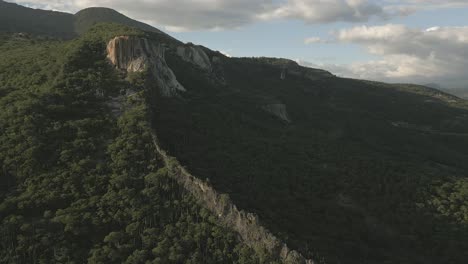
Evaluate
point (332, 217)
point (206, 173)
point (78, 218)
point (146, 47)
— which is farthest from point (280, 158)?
point (78, 218)

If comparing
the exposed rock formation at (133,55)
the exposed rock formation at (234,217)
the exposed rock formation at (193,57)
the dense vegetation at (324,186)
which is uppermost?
the exposed rock formation at (133,55)

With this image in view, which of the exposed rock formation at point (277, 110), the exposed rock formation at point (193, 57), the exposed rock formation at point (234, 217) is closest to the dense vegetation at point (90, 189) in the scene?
the exposed rock formation at point (234, 217)

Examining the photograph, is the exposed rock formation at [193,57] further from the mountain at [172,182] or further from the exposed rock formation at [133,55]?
the exposed rock formation at [133,55]

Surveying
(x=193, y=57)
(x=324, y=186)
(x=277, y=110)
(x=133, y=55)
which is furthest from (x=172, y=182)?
(x=193, y=57)

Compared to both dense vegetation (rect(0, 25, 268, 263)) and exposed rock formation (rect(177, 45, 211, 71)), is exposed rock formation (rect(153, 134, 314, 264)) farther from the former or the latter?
exposed rock formation (rect(177, 45, 211, 71))

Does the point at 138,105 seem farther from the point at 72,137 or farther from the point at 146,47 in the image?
the point at 146,47

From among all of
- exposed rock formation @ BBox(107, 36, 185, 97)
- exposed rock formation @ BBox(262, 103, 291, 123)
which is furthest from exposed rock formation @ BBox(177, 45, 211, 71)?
exposed rock formation @ BBox(107, 36, 185, 97)

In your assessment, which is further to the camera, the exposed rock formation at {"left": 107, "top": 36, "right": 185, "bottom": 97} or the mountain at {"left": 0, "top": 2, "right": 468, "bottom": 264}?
the exposed rock formation at {"left": 107, "top": 36, "right": 185, "bottom": 97}
